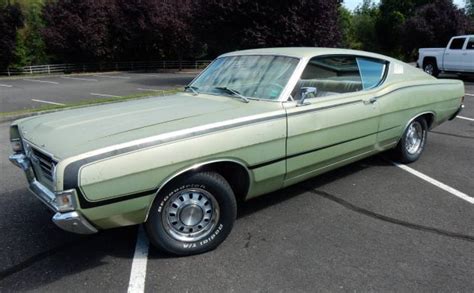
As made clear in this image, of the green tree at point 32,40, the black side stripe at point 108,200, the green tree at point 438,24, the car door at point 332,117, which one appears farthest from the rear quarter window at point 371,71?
the green tree at point 32,40

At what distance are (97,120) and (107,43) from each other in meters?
31.4

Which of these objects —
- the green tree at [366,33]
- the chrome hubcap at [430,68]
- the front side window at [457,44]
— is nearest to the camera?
the front side window at [457,44]

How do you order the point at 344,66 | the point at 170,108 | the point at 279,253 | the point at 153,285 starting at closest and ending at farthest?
1. the point at 153,285
2. the point at 279,253
3. the point at 170,108
4. the point at 344,66

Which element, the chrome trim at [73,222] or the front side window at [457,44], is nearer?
the chrome trim at [73,222]

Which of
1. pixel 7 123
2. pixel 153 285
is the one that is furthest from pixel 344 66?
pixel 7 123

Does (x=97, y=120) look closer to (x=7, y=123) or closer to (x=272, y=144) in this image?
(x=272, y=144)

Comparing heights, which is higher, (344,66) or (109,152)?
(344,66)


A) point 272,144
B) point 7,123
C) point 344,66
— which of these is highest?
point 344,66

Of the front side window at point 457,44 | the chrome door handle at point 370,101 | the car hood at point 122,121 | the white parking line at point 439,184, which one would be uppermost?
the front side window at point 457,44

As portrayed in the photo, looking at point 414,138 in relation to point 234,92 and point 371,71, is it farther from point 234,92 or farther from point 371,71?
point 234,92

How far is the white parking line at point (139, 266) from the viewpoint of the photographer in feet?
9.59

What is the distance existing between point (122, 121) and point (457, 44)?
17.0m

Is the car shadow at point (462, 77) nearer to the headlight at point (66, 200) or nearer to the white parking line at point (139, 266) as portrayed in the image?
the white parking line at point (139, 266)

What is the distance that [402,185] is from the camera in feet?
15.7
